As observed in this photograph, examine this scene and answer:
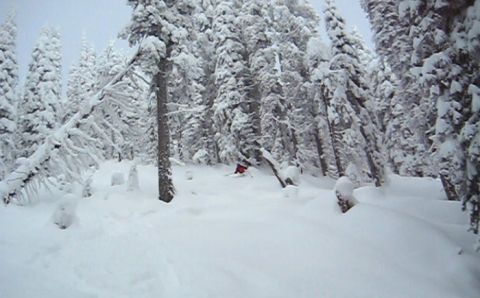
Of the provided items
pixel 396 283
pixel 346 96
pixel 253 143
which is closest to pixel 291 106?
pixel 253 143

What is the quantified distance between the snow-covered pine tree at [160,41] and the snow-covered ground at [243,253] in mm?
3198

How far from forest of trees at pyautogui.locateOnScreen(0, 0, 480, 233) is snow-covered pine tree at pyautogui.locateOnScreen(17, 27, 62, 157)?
0.11 metres

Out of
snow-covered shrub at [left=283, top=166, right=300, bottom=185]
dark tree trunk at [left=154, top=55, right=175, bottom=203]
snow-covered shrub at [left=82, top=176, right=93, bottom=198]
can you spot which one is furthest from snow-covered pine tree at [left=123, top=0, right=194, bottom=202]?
snow-covered shrub at [left=283, top=166, right=300, bottom=185]

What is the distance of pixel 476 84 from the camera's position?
6527 millimetres

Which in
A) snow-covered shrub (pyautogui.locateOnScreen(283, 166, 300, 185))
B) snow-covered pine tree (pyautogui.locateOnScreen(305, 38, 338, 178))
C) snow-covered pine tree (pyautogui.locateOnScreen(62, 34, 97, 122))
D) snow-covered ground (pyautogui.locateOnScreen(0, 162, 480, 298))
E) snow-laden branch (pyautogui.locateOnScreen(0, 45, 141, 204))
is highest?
snow-covered pine tree (pyautogui.locateOnScreen(62, 34, 97, 122))

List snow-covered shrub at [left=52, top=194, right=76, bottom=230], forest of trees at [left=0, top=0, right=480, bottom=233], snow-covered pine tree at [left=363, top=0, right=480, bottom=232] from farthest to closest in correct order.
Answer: snow-covered shrub at [left=52, top=194, right=76, bottom=230] < forest of trees at [left=0, top=0, right=480, bottom=233] < snow-covered pine tree at [left=363, top=0, right=480, bottom=232]

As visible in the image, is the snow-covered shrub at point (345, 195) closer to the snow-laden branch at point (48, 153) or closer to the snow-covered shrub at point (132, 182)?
the snow-laden branch at point (48, 153)

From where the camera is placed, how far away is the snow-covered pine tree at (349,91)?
18.6 metres

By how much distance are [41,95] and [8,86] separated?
8.77 ft

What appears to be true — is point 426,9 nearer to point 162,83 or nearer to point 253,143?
point 162,83

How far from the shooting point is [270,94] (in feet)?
80.4

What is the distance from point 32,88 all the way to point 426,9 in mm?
28940

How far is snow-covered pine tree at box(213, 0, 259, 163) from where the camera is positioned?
22.5 metres

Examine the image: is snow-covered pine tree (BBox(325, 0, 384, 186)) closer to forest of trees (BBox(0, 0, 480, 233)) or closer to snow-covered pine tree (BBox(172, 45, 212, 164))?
forest of trees (BBox(0, 0, 480, 233))
